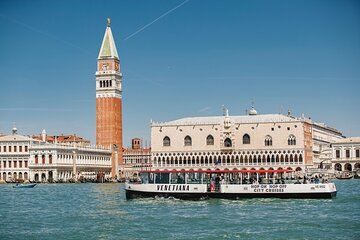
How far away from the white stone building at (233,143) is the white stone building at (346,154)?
2738 cm

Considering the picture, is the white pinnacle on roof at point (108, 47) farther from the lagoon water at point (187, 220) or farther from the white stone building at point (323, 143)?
the lagoon water at point (187, 220)

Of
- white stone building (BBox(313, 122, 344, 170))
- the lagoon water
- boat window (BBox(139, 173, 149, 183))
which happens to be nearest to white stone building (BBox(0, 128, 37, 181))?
white stone building (BBox(313, 122, 344, 170))

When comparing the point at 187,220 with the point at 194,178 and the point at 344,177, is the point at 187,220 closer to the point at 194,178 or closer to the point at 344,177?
the point at 194,178

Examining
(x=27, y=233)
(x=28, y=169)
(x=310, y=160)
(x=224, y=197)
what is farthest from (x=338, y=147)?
(x=27, y=233)

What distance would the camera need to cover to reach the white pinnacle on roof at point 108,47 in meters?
98.6

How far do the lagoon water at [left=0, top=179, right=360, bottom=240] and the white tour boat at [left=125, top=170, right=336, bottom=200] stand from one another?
3.62 feet

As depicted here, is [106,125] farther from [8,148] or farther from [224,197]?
[224,197]

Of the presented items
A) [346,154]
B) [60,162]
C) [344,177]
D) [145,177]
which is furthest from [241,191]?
[346,154]

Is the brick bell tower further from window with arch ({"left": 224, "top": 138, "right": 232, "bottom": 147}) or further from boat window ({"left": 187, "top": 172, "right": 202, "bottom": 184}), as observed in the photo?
boat window ({"left": 187, "top": 172, "right": 202, "bottom": 184})

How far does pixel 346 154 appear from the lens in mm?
105625

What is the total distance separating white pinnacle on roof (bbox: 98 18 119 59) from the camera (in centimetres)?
9856

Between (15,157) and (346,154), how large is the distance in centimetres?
5032

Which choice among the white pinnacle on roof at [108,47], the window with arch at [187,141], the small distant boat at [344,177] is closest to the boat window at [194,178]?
the window with arch at [187,141]

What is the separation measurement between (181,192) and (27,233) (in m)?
16.2
